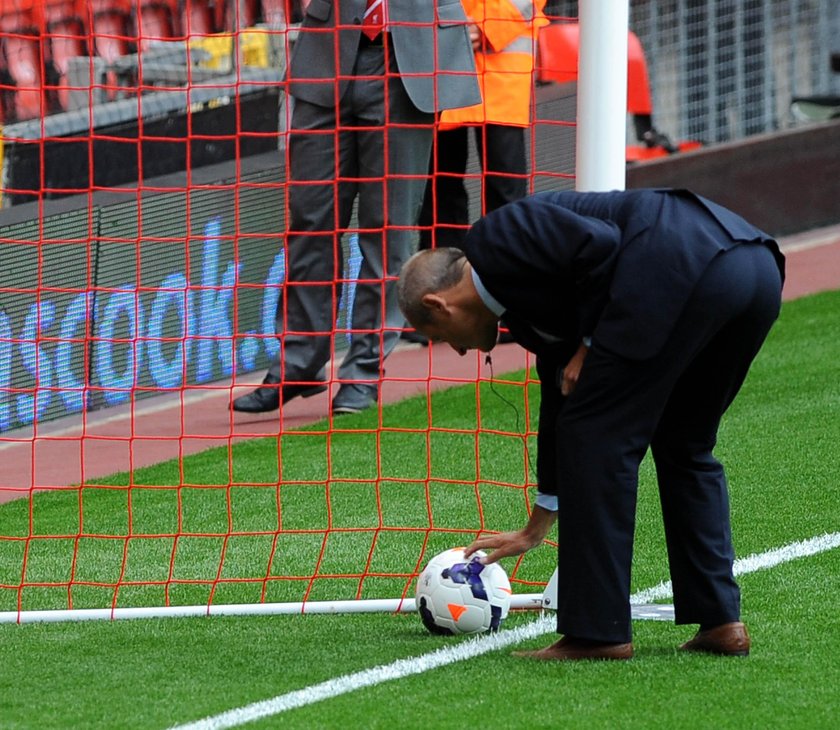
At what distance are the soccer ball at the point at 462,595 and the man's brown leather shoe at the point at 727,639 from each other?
1.93ft

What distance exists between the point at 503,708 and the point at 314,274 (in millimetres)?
3496

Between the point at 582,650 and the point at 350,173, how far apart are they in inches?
137

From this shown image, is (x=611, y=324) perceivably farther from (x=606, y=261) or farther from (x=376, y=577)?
(x=376, y=577)

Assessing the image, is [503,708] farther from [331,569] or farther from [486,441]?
[486,441]

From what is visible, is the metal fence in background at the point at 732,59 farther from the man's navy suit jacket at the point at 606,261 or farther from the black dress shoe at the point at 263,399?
the man's navy suit jacket at the point at 606,261

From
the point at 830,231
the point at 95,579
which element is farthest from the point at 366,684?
the point at 830,231

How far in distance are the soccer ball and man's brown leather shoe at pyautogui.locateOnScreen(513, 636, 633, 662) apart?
0.35 m

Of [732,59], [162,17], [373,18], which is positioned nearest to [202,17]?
[162,17]

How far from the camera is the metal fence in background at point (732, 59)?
1239 cm

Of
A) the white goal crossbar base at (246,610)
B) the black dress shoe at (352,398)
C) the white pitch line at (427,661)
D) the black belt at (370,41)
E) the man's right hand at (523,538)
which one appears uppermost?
the black belt at (370,41)

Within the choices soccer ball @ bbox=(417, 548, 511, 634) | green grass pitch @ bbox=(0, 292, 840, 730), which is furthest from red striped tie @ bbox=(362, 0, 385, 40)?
soccer ball @ bbox=(417, 548, 511, 634)

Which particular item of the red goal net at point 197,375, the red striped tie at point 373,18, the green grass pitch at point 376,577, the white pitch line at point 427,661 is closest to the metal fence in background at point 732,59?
the red goal net at point 197,375

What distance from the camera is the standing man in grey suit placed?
6.54 meters

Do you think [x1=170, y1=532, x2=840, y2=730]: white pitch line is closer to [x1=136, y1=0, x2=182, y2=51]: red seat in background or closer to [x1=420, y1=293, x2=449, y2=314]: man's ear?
[x1=420, y1=293, x2=449, y2=314]: man's ear
